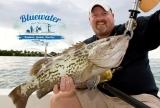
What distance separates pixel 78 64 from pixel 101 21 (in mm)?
1149

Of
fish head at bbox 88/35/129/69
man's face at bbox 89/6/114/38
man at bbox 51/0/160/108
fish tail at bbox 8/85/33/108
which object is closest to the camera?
fish head at bbox 88/35/129/69

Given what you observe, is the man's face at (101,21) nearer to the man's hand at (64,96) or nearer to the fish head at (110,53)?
the man's hand at (64,96)

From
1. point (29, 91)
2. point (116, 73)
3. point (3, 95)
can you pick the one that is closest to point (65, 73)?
point (29, 91)

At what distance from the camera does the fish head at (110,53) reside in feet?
9.95

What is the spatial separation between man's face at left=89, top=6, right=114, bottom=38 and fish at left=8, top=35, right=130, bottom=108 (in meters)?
0.95

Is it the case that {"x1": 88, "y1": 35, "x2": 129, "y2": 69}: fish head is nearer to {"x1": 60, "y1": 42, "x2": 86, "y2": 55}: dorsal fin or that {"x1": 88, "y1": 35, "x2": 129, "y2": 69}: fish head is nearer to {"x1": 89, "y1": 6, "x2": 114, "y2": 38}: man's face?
{"x1": 60, "y1": 42, "x2": 86, "y2": 55}: dorsal fin

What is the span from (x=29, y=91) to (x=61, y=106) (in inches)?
15.7

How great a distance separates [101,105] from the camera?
3.98 meters

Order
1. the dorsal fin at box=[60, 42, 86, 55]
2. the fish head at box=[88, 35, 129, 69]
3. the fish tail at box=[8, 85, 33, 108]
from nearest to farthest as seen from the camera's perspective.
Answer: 1. the fish head at box=[88, 35, 129, 69]
2. the dorsal fin at box=[60, 42, 86, 55]
3. the fish tail at box=[8, 85, 33, 108]

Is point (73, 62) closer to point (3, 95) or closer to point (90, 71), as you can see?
point (90, 71)

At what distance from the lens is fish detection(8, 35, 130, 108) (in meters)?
3.04

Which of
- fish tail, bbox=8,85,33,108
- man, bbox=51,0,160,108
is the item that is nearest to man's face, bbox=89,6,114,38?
man, bbox=51,0,160,108

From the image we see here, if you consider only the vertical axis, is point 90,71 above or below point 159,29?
below

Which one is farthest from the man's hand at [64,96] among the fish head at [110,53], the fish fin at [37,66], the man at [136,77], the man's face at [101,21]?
the man's face at [101,21]
